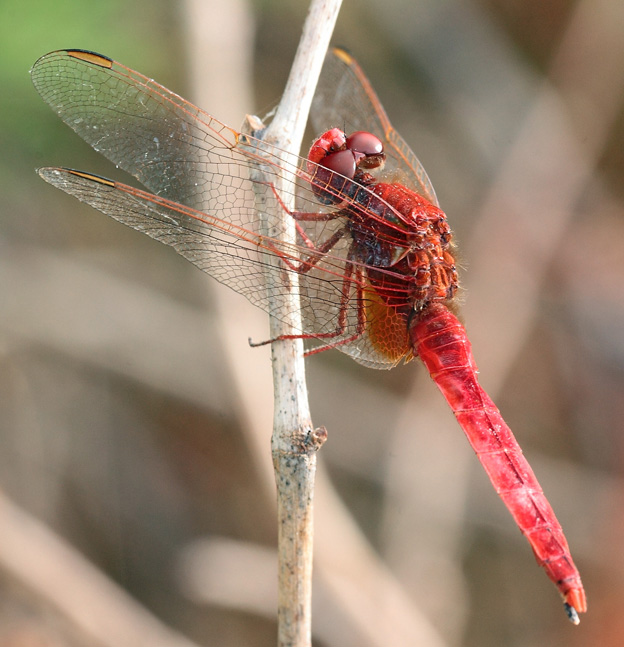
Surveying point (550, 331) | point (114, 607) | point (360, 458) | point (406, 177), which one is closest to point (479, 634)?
point (360, 458)

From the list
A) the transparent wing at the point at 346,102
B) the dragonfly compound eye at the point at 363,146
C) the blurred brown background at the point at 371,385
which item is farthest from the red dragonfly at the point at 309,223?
the blurred brown background at the point at 371,385

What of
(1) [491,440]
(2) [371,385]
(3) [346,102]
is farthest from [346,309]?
(2) [371,385]

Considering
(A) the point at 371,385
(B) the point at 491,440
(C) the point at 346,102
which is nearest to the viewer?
(B) the point at 491,440

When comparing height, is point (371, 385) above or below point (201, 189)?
above

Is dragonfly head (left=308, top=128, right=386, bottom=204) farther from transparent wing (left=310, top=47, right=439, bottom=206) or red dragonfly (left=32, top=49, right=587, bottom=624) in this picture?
transparent wing (left=310, top=47, right=439, bottom=206)

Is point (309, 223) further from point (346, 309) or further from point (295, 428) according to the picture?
point (295, 428)

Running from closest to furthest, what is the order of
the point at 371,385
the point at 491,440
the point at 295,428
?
1. the point at 295,428
2. the point at 491,440
3. the point at 371,385

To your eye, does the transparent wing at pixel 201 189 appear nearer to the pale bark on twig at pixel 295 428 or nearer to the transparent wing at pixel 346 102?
the pale bark on twig at pixel 295 428
